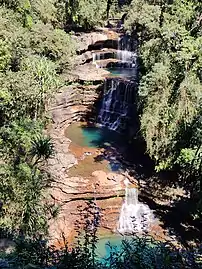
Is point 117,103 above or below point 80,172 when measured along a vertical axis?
above

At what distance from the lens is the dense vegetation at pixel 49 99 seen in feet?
41.2

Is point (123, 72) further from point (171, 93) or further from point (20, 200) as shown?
point (20, 200)

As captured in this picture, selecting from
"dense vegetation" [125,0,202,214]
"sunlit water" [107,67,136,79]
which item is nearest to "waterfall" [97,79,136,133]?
"sunlit water" [107,67,136,79]

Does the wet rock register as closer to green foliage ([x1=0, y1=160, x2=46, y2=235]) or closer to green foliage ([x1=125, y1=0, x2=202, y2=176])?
green foliage ([x1=125, y1=0, x2=202, y2=176])

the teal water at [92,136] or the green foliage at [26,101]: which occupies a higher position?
the green foliage at [26,101]

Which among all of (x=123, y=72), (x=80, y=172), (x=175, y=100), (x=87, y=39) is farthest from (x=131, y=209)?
(x=87, y=39)

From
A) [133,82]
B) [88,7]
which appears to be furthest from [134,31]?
[133,82]

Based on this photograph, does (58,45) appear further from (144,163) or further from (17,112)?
(144,163)

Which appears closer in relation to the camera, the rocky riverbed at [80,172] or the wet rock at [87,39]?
the rocky riverbed at [80,172]

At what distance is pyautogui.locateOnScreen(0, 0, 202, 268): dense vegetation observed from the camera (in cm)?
1255

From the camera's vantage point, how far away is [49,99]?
2108 cm

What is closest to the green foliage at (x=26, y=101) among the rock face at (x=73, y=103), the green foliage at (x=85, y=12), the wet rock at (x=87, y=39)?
the rock face at (x=73, y=103)

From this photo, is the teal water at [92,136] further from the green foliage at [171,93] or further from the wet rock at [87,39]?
the wet rock at [87,39]

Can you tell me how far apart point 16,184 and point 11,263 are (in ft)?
28.2
